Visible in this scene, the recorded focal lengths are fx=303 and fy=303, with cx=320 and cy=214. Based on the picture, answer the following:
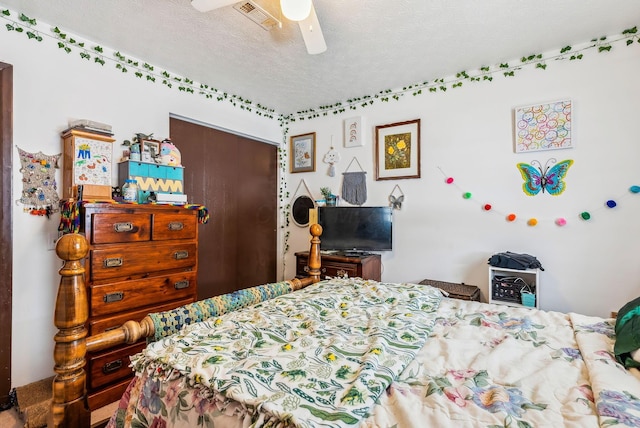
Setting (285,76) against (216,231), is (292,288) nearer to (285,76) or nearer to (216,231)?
(216,231)

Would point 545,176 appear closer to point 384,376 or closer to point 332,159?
point 332,159

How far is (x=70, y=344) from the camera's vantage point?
0.87m

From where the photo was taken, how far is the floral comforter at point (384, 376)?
2.22 ft

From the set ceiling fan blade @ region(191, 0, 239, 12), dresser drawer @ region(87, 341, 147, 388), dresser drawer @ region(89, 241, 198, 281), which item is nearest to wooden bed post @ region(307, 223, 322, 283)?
dresser drawer @ region(89, 241, 198, 281)

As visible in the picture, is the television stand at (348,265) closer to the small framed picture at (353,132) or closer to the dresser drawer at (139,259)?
the dresser drawer at (139,259)

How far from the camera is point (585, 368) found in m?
0.91

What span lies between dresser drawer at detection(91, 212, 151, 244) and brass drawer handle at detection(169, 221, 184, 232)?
0.52 ft

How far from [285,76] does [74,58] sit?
1.62 m

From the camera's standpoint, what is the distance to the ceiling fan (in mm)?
1519

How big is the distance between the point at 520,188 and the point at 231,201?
2.85 metres

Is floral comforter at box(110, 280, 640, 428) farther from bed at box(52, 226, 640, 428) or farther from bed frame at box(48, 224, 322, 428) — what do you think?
bed frame at box(48, 224, 322, 428)

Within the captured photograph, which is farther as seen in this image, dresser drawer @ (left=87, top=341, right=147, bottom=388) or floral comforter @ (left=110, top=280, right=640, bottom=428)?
dresser drawer @ (left=87, top=341, right=147, bottom=388)

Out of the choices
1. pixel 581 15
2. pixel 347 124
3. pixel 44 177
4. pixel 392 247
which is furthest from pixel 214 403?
pixel 347 124

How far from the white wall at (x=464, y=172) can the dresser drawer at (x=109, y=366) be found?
58cm
